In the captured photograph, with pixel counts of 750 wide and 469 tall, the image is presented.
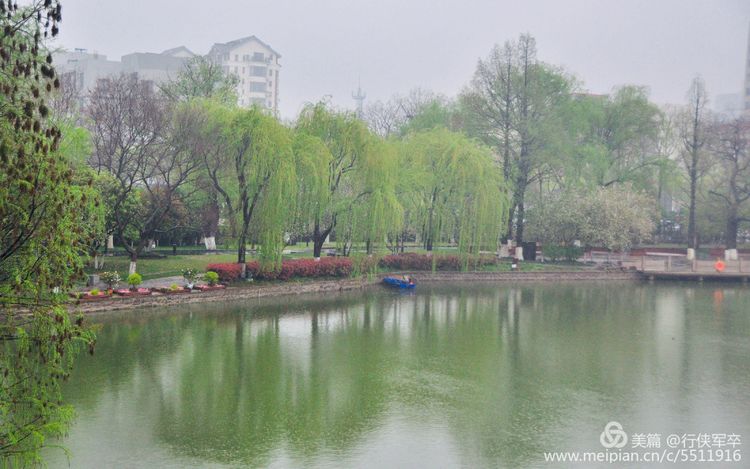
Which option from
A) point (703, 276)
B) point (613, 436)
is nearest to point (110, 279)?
point (613, 436)

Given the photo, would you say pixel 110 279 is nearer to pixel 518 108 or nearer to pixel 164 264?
pixel 164 264

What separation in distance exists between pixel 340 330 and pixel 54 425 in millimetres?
16454

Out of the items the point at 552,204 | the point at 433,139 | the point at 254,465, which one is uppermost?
the point at 433,139

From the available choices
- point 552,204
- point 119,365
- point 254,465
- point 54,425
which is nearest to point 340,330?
point 119,365

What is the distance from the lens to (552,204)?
145 ft

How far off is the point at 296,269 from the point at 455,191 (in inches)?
419

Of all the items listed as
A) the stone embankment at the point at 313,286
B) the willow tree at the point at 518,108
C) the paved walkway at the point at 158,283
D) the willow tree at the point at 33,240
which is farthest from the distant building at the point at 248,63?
the willow tree at the point at 33,240

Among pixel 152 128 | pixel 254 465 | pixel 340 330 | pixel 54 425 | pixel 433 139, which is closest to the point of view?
pixel 54 425

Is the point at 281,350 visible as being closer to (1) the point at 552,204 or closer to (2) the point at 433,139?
(2) the point at 433,139

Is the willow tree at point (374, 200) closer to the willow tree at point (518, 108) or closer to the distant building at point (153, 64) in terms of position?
the willow tree at point (518, 108)

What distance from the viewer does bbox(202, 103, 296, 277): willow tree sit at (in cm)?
2928

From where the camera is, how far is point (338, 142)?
3325cm

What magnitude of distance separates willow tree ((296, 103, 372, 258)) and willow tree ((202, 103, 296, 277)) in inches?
125

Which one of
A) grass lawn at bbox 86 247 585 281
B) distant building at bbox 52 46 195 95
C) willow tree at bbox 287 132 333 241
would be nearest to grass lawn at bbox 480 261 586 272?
grass lawn at bbox 86 247 585 281
